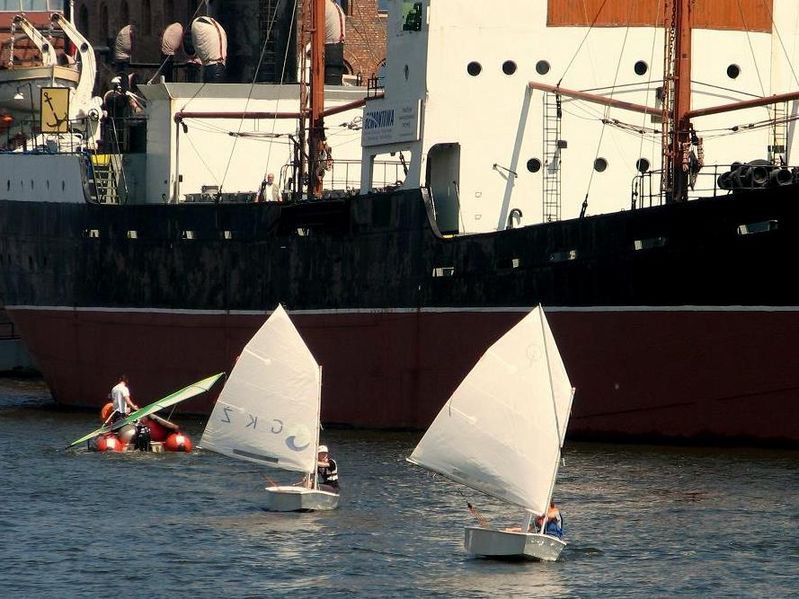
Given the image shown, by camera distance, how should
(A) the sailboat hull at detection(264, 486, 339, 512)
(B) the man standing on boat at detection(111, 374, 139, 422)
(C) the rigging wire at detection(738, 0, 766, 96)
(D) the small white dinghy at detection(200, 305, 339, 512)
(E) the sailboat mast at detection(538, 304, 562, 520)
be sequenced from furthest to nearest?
(C) the rigging wire at detection(738, 0, 766, 96), (B) the man standing on boat at detection(111, 374, 139, 422), (D) the small white dinghy at detection(200, 305, 339, 512), (A) the sailboat hull at detection(264, 486, 339, 512), (E) the sailboat mast at detection(538, 304, 562, 520)

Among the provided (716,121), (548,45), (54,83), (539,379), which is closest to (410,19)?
(548,45)

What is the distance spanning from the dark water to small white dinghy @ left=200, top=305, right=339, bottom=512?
937 mm

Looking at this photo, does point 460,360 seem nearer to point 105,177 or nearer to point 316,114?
point 316,114

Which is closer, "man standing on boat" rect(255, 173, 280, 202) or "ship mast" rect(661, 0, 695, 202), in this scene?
"ship mast" rect(661, 0, 695, 202)

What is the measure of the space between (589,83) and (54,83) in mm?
25300

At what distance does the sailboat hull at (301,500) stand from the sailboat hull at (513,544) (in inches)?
173

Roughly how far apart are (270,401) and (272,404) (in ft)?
0.22

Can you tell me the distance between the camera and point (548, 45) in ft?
131

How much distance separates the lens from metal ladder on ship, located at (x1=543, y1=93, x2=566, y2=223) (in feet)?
131

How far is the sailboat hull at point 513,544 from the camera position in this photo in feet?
88.4

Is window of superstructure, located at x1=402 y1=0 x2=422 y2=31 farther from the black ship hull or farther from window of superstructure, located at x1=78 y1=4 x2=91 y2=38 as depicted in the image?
window of superstructure, located at x1=78 y1=4 x2=91 y2=38

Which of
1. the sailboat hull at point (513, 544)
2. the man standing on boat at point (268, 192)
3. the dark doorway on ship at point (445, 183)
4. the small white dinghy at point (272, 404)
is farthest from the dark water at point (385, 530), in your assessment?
the man standing on boat at point (268, 192)

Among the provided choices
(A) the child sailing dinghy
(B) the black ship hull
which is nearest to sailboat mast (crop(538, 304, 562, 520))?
(B) the black ship hull

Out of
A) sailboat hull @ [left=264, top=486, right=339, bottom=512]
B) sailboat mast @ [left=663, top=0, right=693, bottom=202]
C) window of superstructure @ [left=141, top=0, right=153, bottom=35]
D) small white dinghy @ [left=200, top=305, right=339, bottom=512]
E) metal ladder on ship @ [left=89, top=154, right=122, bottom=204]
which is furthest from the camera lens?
window of superstructure @ [left=141, top=0, right=153, bottom=35]
